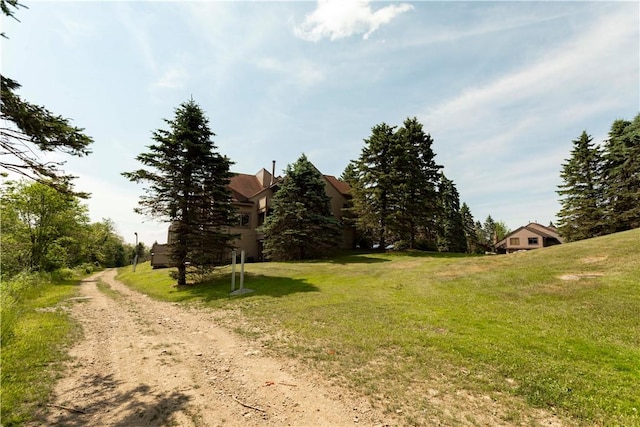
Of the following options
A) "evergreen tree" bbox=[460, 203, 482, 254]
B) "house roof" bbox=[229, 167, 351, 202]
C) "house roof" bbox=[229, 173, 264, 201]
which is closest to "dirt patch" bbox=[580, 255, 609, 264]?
"house roof" bbox=[229, 167, 351, 202]

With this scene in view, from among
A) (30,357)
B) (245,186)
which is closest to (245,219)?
(245,186)

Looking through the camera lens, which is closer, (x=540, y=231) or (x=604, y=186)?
(x=604, y=186)

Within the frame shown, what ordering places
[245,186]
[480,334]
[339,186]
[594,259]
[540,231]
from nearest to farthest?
[480,334] → [594,259] → [245,186] → [339,186] → [540,231]

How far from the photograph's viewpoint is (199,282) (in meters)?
21.9

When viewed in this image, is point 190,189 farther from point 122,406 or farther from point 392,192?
point 392,192

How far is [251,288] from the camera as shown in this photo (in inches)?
722

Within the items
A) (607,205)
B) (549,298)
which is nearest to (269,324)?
(549,298)

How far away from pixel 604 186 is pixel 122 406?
50.9 m

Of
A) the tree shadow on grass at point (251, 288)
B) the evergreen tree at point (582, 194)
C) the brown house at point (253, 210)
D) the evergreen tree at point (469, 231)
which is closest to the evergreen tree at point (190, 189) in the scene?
the tree shadow on grass at point (251, 288)

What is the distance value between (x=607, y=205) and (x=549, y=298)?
3573 centimetres

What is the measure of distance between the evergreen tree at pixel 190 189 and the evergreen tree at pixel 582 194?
136 ft

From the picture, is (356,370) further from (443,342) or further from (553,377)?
(553,377)

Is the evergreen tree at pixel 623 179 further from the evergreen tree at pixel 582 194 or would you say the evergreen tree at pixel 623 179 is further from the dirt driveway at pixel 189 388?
the dirt driveway at pixel 189 388

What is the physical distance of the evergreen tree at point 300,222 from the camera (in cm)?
3080
